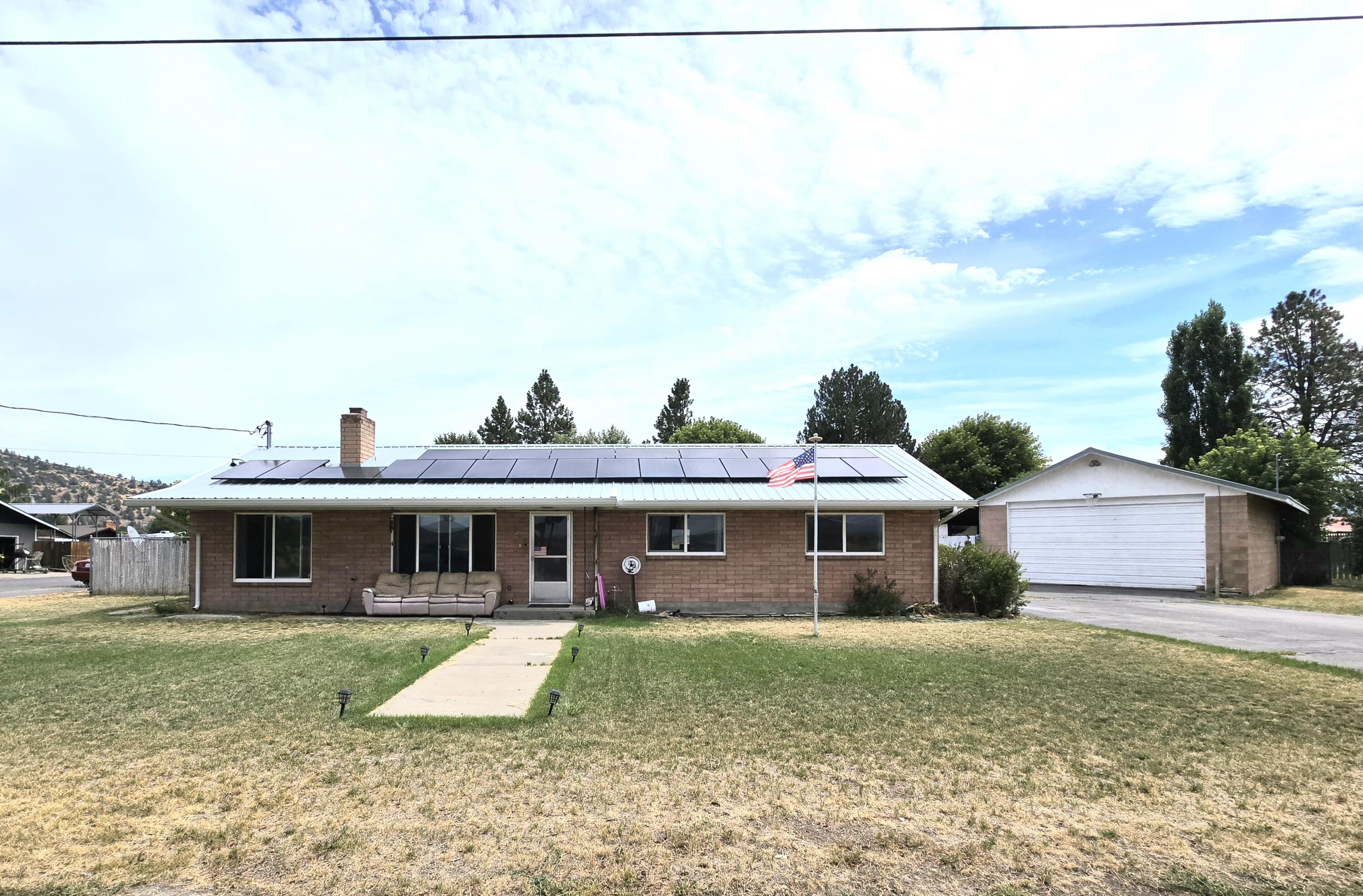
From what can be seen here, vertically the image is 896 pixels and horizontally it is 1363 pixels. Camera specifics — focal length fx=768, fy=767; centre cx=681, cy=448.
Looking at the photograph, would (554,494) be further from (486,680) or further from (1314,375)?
(1314,375)

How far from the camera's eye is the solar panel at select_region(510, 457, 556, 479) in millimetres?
16531

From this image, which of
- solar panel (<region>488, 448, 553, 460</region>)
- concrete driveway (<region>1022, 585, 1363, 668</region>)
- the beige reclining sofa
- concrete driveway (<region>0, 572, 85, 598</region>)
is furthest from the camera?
concrete driveway (<region>0, 572, 85, 598</region>)

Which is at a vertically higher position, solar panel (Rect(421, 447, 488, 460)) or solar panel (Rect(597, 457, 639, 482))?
solar panel (Rect(421, 447, 488, 460))

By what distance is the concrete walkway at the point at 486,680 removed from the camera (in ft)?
23.8

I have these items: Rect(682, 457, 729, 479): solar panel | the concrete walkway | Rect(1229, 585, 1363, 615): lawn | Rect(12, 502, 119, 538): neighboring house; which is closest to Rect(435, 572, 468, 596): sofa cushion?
the concrete walkway

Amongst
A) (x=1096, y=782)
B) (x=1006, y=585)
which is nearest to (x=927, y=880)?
(x=1096, y=782)

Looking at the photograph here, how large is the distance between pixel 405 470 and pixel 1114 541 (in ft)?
61.9

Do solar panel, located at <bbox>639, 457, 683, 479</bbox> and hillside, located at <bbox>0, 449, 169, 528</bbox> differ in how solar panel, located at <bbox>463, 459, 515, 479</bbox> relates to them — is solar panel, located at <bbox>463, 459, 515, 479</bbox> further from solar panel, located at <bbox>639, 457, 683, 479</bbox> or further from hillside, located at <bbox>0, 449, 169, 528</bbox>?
hillside, located at <bbox>0, 449, 169, 528</bbox>

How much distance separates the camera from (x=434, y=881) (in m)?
3.79

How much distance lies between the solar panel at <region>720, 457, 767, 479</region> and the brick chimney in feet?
26.8

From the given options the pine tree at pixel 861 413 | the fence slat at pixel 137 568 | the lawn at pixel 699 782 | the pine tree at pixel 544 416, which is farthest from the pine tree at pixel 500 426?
the lawn at pixel 699 782

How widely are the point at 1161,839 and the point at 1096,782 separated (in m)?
0.95

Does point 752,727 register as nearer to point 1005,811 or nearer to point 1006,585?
point 1005,811

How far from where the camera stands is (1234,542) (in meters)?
19.4
